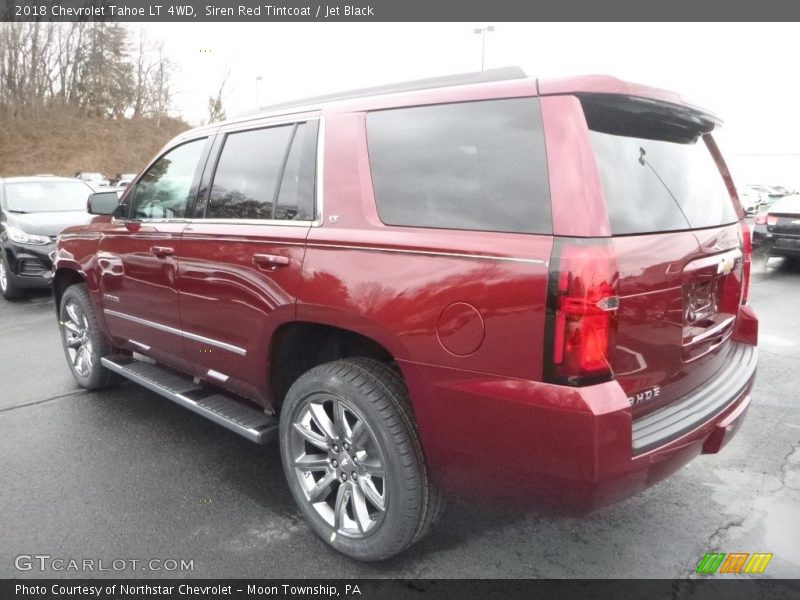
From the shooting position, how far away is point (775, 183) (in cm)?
4275

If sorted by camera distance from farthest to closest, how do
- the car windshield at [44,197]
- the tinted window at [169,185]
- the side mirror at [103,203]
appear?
1. the car windshield at [44,197]
2. the side mirror at [103,203]
3. the tinted window at [169,185]

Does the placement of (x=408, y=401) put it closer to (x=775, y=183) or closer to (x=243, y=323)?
(x=243, y=323)

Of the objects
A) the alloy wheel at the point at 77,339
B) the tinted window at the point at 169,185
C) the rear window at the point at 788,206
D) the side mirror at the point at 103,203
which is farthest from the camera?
the rear window at the point at 788,206

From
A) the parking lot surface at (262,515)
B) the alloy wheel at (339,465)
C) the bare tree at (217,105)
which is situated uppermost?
the bare tree at (217,105)

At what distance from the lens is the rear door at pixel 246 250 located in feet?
9.00

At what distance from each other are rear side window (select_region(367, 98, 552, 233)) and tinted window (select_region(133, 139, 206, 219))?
149cm

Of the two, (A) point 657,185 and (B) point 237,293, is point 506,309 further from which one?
(B) point 237,293

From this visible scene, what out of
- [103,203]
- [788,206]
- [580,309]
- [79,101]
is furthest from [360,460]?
[79,101]

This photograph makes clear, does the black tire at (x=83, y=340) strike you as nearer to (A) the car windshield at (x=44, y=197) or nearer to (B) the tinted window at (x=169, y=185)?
(B) the tinted window at (x=169, y=185)

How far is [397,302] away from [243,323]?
1049mm

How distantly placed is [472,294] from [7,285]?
8.58 metres

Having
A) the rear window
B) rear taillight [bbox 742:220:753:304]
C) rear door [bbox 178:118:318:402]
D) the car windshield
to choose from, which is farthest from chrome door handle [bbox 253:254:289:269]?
the rear window

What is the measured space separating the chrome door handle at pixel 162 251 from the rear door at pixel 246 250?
5.2 inches

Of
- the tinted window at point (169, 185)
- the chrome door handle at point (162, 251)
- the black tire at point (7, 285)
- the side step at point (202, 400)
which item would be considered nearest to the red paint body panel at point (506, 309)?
the side step at point (202, 400)
